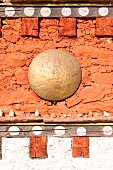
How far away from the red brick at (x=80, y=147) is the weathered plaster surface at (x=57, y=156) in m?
0.04

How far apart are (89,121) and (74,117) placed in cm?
19

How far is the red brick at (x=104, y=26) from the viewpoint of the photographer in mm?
6344

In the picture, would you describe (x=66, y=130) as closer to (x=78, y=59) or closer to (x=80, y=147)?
(x=80, y=147)

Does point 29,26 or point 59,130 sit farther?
point 29,26

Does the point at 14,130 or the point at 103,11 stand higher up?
the point at 103,11

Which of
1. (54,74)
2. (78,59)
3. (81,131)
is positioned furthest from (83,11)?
(81,131)

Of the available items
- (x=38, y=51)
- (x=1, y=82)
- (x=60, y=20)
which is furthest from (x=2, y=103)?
(x=60, y=20)

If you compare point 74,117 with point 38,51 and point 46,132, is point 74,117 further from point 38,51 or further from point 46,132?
point 38,51

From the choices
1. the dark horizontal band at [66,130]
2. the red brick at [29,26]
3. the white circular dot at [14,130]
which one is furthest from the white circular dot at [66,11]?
the white circular dot at [14,130]

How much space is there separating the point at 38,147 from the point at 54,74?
818mm

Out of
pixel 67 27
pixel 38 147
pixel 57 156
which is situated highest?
pixel 67 27

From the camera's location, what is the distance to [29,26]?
635 centimetres

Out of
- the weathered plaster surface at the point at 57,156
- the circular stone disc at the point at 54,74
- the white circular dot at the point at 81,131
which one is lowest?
the weathered plaster surface at the point at 57,156

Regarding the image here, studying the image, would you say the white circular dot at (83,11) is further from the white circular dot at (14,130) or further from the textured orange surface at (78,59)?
the white circular dot at (14,130)
